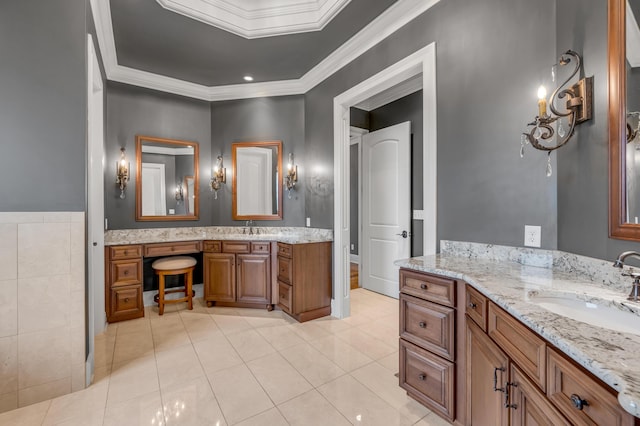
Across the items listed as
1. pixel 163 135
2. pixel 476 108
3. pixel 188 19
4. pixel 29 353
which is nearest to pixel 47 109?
pixel 188 19

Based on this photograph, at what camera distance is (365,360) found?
236 centimetres

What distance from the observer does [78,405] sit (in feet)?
5.98

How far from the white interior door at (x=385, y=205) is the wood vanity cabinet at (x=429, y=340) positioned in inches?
79.3

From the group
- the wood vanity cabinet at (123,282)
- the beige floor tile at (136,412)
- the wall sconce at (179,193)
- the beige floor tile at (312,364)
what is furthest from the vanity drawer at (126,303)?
the beige floor tile at (312,364)

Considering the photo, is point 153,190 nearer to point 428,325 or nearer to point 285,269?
point 285,269

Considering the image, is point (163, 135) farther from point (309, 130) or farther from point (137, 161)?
point (309, 130)

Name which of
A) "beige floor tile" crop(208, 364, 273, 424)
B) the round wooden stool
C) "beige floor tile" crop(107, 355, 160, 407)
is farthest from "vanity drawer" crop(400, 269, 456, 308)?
the round wooden stool

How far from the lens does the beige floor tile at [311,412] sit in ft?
5.52

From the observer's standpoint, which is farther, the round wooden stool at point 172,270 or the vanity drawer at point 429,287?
the round wooden stool at point 172,270

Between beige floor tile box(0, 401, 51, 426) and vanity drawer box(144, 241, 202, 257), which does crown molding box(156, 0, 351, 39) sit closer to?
vanity drawer box(144, 241, 202, 257)

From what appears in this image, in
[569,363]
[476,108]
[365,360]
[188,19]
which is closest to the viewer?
[569,363]

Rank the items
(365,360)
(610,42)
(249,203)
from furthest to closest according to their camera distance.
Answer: (249,203)
(365,360)
(610,42)

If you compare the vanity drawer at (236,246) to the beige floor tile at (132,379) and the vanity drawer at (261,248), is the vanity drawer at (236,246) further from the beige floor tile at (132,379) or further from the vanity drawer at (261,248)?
the beige floor tile at (132,379)

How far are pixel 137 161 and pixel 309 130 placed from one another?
7.15ft
